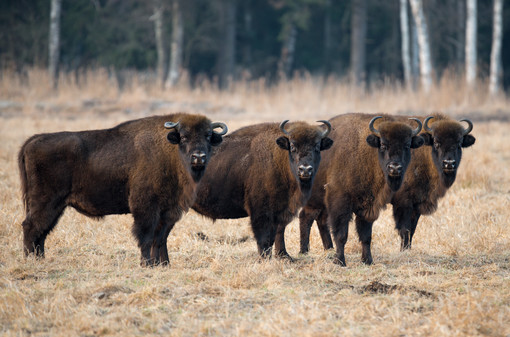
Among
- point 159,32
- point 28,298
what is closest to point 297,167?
point 28,298

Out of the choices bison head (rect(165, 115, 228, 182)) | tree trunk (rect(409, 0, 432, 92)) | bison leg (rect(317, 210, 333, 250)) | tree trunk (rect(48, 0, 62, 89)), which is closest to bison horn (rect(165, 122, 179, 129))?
bison head (rect(165, 115, 228, 182))

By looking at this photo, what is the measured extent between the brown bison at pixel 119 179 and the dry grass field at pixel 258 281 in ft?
1.50

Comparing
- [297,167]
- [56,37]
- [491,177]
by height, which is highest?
[56,37]

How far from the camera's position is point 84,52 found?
113 feet

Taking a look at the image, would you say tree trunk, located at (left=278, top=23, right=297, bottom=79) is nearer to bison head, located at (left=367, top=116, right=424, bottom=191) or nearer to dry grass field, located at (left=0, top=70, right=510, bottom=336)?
dry grass field, located at (left=0, top=70, right=510, bottom=336)

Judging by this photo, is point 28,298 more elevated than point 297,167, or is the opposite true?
point 297,167

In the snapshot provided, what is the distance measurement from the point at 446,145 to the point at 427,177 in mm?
540

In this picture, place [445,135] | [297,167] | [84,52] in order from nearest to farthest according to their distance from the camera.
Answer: [297,167] < [445,135] < [84,52]

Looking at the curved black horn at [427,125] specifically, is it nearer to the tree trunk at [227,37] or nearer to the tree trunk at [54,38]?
the tree trunk at [54,38]

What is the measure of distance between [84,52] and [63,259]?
28235 millimetres

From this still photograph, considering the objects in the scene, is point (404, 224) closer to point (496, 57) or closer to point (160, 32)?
point (496, 57)

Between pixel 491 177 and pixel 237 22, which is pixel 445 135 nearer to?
pixel 491 177

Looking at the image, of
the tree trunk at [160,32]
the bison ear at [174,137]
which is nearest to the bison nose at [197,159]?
the bison ear at [174,137]

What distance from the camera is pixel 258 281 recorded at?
699cm
